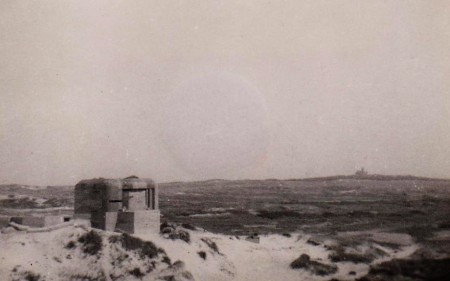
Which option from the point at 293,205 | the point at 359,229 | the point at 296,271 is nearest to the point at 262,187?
the point at 293,205

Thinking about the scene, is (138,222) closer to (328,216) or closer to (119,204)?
(119,204)

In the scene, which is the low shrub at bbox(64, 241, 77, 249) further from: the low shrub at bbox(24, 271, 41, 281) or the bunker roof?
the bunker roof

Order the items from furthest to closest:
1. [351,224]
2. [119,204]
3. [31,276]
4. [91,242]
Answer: [351,224] → [119,204] → [91,242] → [31,276]

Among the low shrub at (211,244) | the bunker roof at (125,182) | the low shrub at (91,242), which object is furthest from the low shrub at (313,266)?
the low shrub at (91,242)

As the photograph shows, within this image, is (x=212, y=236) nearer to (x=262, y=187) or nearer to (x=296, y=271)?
(x=296, y=271)

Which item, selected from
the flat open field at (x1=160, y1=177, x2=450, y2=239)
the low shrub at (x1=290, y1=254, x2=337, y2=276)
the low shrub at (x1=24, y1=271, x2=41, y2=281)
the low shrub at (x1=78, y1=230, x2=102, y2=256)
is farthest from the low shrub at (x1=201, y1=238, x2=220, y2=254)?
the flat open field at (x1=160, y1=177, x2=450, y2=239)

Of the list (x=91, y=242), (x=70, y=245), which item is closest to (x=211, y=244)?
(x=91, y=242)
